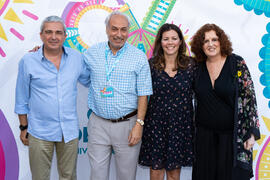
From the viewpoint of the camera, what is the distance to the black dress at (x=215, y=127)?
1.87 meters

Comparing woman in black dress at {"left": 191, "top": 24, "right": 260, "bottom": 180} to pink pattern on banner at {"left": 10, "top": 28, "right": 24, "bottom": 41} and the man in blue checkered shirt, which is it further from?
pink pattern on banner at {"left": 10, "top": 28, "right": 24, "bottom": 41}

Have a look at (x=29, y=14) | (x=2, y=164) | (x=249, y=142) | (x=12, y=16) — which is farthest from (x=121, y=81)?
(x=2, y=164)

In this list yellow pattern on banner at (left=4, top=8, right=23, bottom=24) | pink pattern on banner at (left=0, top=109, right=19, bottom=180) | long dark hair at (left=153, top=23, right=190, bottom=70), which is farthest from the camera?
pink pattern on banner at (left=0, top=109, right=19, bottom=180)

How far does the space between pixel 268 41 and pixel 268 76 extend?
1.15 ft

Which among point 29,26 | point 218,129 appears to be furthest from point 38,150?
point 218,129

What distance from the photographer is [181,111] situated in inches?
75.0

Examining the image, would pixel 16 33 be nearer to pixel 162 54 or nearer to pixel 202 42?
pixel 162 54

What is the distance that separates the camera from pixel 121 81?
185 centimetres

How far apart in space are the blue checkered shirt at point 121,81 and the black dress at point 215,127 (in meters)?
0.45

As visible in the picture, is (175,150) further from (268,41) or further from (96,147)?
(268,41)

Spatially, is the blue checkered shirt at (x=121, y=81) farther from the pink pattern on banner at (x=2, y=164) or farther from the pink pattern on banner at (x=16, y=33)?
the pink pattern on banner at (x=2, y=164)

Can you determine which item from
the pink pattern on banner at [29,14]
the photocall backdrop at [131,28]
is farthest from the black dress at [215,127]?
the pink pattern on banner at [29,14]

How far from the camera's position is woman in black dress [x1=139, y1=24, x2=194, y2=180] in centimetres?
190

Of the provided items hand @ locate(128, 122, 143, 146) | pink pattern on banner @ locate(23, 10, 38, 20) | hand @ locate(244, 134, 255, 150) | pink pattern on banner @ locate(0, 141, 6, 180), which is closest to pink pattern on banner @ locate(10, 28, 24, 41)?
pink pattern on banner @ locate(23, 10, 38, 20)
